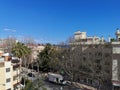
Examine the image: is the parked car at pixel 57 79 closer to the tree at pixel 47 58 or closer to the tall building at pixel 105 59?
the tall building at pixel 105 59

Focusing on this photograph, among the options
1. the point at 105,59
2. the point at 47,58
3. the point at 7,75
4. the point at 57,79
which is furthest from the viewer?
the point at 47,58

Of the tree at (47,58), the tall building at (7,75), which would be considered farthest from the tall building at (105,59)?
the tall building at (7,75)

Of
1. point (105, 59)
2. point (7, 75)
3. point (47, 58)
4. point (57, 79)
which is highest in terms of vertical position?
point (105, 59)

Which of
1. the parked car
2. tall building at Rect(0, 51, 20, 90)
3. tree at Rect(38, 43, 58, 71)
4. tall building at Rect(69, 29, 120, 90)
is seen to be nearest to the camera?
tall building at Rect(0, 51, 20, 90)

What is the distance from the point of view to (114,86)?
1826 inches

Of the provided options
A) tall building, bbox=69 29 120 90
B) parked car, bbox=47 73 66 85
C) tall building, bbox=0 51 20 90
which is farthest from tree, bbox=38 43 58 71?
tall building, bbox=0 51 20 90

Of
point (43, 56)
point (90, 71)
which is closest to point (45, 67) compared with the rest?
point (43, 56)

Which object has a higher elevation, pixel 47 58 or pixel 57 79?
pixel 47 58

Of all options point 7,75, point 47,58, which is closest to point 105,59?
point 47,58

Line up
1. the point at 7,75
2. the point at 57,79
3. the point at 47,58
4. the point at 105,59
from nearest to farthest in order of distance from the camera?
the point at 7,75 < the point at 105,59 < the point at 57,79 < the point at 47,58

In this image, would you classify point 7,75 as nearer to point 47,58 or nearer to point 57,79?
point 57,79

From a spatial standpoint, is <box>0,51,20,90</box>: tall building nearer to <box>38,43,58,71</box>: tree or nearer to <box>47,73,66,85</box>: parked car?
<box>47,73,66,85</box>: parked car

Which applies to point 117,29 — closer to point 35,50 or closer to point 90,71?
point 90,71

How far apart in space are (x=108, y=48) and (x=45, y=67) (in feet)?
81.9
